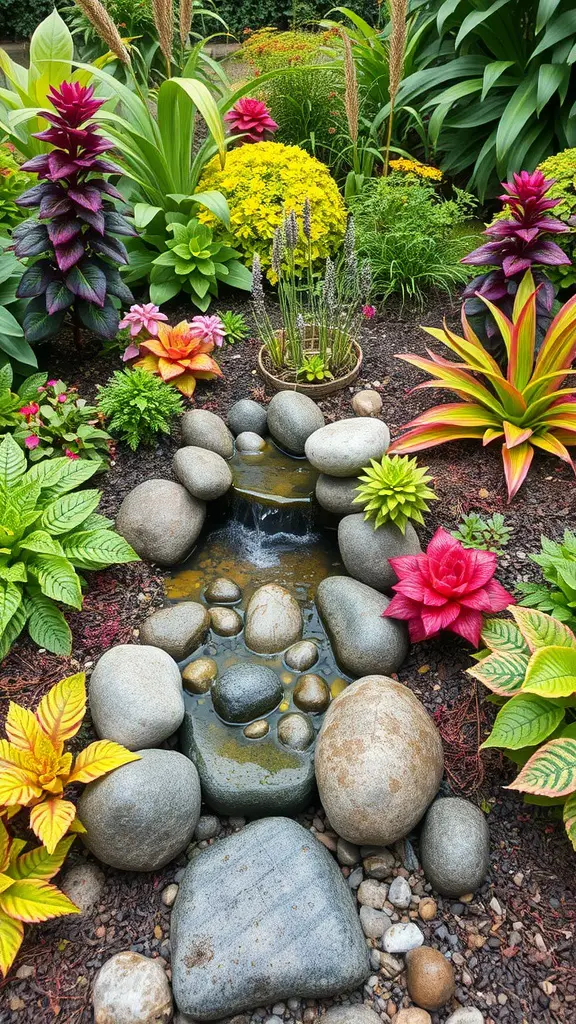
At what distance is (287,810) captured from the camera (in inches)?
110

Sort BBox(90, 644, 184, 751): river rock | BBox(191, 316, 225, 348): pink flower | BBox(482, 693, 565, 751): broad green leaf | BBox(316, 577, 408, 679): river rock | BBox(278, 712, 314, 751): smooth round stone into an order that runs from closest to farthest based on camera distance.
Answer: BBox(482, 693, 565, 751): broad green leaf
BBox(90, 644, 184, 751): river rock
BBox(278, 712, 314, 751): smooth round stone
BBox(316, 577, 408, 679): river rock
BBox(191, 316, 225, 348): pink flower

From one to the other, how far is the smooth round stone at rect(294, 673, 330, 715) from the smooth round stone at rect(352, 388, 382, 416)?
182cm

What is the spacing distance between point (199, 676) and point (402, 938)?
1.37 m

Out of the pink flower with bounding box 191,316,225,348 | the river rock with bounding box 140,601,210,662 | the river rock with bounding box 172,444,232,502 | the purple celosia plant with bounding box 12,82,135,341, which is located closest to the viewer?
the river rock with bounding box 140,601,210,662

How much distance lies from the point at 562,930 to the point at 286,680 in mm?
1478

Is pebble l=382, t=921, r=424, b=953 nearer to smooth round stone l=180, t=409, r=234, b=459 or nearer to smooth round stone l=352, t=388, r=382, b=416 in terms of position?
smooth round stone l=180, t=409, r=234, b=459

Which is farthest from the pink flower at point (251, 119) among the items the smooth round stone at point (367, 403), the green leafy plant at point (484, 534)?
the green leafy plant at point (484, 534)

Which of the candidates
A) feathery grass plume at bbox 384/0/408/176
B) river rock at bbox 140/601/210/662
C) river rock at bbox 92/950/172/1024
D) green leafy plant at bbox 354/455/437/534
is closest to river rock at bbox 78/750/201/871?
river rock at bbox 92/950/172/1024

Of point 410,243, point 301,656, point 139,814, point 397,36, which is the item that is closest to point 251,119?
point 397,36

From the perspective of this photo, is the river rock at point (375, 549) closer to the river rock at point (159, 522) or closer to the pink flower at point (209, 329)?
the river rock at point (159, 522)

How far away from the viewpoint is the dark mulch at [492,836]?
7.40 feet

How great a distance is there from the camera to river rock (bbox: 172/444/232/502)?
3.77m

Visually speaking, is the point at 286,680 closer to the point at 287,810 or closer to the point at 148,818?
the point at 287,810

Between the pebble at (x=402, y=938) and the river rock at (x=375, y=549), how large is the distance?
1.51 metres
